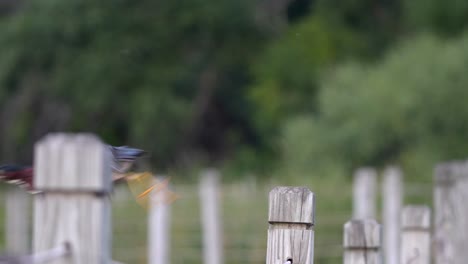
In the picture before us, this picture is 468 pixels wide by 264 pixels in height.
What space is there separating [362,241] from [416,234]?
810mm

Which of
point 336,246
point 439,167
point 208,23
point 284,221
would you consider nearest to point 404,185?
point 336,246

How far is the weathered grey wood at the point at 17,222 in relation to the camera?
602 inches

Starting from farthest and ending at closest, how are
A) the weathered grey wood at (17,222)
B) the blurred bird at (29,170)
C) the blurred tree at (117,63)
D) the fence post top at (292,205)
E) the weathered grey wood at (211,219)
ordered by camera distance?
the blurred tree at (117,63) < the weathered grey wood at (17,222) < the weathered grey wood at (211,219) < the blurred bird at (29,170) < the fence post top at (292,205)

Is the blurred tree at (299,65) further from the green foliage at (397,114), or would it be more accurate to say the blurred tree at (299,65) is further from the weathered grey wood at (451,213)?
the weathered grey wood at (451,213)

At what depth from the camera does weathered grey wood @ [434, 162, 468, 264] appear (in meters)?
5.16

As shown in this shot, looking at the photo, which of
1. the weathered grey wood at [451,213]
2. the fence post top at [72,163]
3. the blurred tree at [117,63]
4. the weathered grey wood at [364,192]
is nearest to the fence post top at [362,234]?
the weathered grey wood at [451,213]

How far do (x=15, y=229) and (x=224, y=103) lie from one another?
6.37m

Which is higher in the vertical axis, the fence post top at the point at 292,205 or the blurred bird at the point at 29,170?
the blurred bird at the point at 29,170

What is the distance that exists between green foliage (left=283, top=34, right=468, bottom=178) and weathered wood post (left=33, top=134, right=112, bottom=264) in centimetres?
1025

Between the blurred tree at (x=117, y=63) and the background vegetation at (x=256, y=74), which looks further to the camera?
the blurred tree at (x=117, y=63)

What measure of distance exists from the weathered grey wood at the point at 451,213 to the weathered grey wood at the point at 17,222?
35.1ft

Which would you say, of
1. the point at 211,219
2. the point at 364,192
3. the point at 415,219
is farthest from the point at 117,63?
the point at 415,219

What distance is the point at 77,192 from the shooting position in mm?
2316

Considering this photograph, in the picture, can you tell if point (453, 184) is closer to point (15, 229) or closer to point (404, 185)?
point (404, 185)
